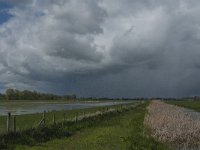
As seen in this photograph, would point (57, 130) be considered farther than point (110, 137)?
Yes

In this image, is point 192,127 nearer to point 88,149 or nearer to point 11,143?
point 88,149

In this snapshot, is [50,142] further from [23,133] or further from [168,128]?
[168,128]

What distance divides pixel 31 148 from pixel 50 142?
9.88ft

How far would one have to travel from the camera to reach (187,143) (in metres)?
26.8

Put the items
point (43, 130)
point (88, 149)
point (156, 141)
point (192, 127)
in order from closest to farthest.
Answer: point (88, 149) → point (156, 141) → point (43, 130) → point (192, 127)

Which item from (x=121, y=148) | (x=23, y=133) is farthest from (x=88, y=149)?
(x=23, y=133)

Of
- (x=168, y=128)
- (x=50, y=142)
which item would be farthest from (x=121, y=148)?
(x=168, y=128)

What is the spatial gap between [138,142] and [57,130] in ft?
25.1

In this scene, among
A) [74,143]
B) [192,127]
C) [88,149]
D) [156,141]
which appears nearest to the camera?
[88,149]

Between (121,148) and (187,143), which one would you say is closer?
(121,148)

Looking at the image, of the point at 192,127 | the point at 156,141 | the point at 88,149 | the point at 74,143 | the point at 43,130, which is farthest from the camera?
the point at 192,127

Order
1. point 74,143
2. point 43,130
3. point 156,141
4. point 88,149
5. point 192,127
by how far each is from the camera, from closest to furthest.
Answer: point 88,149 < point 74,143 < point 156,141 < point 43,130 < point 192,127

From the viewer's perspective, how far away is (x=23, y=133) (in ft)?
84.3

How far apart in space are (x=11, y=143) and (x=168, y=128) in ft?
39.7
